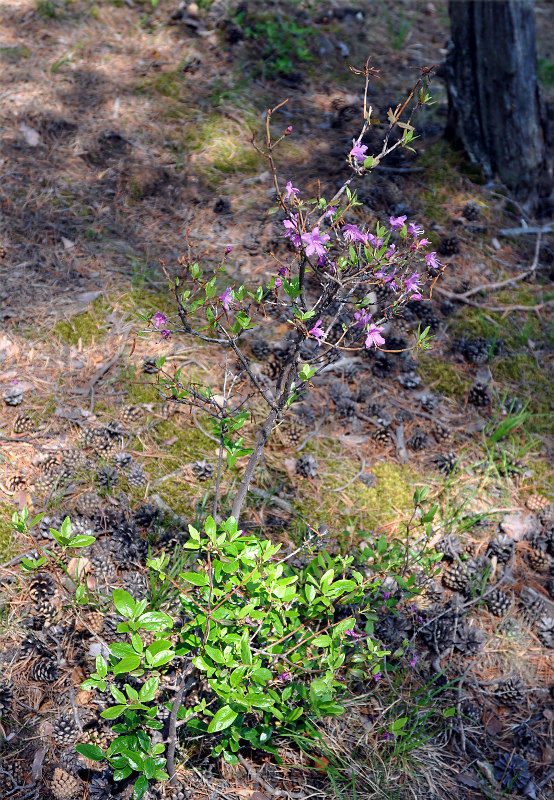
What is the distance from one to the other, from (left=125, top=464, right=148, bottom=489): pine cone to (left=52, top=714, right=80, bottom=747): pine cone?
3.31 feet

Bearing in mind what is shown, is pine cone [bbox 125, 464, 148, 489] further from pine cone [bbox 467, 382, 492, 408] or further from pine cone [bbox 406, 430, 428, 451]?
pine cone [bbox 467, 382, 492, 408]

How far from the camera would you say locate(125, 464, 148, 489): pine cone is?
283cm

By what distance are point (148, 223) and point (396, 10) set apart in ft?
14.2

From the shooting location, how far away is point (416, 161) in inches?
183

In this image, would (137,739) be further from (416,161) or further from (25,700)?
(416,161)

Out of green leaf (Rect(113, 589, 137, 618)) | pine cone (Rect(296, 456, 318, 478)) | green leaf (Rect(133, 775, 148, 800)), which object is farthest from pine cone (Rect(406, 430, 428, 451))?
green leaf (Rect(133, 775, 148, 800))

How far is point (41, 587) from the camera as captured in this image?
2.41 metres

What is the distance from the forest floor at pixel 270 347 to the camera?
2.31 metres

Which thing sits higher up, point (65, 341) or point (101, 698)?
point (65, 341)

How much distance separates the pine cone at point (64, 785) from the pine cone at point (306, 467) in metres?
1.55

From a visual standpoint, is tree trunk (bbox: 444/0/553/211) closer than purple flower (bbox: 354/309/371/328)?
No

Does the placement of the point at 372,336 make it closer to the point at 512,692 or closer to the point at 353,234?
the point at 353,234

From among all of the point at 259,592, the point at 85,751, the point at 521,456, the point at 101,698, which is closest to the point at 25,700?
the point at 101,698

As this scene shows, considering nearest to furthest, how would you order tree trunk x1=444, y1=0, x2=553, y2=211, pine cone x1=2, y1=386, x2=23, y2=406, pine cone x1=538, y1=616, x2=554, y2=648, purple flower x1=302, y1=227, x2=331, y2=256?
purple flower x1=302, y1=227, x2=331, y2=256
pine cone x1=538, y1=616, x2=554, y2=648
pine cone x1=2, y1=386, x2=23, y2=406
tree trunk x1=444, y1=0, x2=553, y2=211
